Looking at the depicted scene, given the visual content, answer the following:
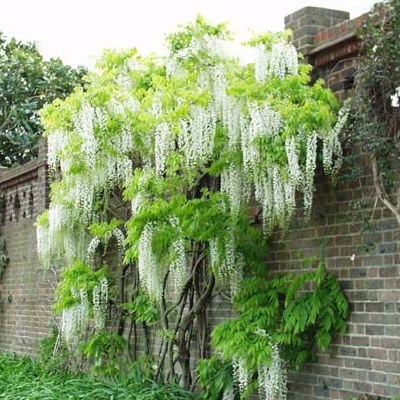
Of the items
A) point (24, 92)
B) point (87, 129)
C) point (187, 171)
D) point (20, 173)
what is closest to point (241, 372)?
point (187, 171)

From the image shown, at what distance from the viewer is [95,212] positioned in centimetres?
812

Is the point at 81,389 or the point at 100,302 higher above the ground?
the point at 100,302

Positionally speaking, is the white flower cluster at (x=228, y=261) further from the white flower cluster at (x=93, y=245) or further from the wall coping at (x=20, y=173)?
the wall coping at (x=20, y=173)

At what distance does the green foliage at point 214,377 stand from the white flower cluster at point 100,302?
61.3 inches

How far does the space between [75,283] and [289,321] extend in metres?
2.73

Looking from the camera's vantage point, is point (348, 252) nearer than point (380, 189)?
No

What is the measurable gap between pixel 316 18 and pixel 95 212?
318 cm

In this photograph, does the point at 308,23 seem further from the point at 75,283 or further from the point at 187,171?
the point at 75,283

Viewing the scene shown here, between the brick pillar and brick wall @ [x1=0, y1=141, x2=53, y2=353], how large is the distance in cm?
506

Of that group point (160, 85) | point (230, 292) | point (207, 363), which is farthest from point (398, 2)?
point (207, 363)

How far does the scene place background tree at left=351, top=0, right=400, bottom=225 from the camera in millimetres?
5051

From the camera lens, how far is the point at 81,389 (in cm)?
729

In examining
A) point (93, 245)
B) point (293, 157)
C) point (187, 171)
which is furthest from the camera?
point (93, 245)

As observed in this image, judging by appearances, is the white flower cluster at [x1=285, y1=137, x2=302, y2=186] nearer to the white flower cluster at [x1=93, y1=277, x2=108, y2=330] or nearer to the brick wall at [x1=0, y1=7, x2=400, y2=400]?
the brick wall at [x1=0, y1=7, x2=400, y2=400]
